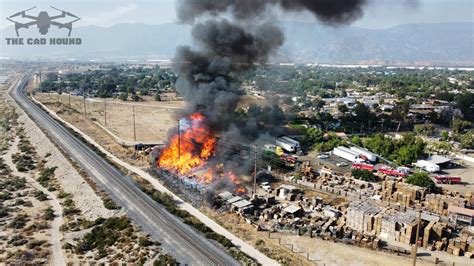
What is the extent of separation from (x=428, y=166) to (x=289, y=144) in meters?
23.1

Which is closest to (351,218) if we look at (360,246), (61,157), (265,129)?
(360,246)

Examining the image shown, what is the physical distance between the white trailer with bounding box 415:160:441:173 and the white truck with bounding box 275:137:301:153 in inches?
801

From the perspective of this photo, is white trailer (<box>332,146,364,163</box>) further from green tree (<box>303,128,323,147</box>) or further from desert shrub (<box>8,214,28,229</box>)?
desert shrub (<box>8,214,28,229</box>)

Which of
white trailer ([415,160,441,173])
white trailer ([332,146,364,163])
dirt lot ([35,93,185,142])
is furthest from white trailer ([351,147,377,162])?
dirt lot ([35,93,185,142])

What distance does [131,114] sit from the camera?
112125 millimetres

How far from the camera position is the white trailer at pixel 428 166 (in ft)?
198

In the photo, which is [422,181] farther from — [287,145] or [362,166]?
[287,145]

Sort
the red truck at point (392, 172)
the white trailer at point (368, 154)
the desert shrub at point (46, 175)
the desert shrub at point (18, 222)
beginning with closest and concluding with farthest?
the desert shrub at point (18, 222)
the desert shrub at point (46, 175)
the red truck at point (392, 172)
the white trailer at point (368, 154)

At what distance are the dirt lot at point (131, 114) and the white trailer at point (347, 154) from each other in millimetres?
34446

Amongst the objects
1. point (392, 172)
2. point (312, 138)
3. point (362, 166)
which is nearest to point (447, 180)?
point (392, 172)

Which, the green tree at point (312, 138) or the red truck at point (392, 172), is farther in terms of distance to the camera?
the green tree at point (312, 138)

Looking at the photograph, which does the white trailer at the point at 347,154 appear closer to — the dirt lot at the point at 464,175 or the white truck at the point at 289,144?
the white truck at the point at 289,144

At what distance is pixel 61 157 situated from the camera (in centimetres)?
6425

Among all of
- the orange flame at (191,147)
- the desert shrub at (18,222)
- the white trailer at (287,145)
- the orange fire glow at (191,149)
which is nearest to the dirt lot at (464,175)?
the white trailer at (287,145)
